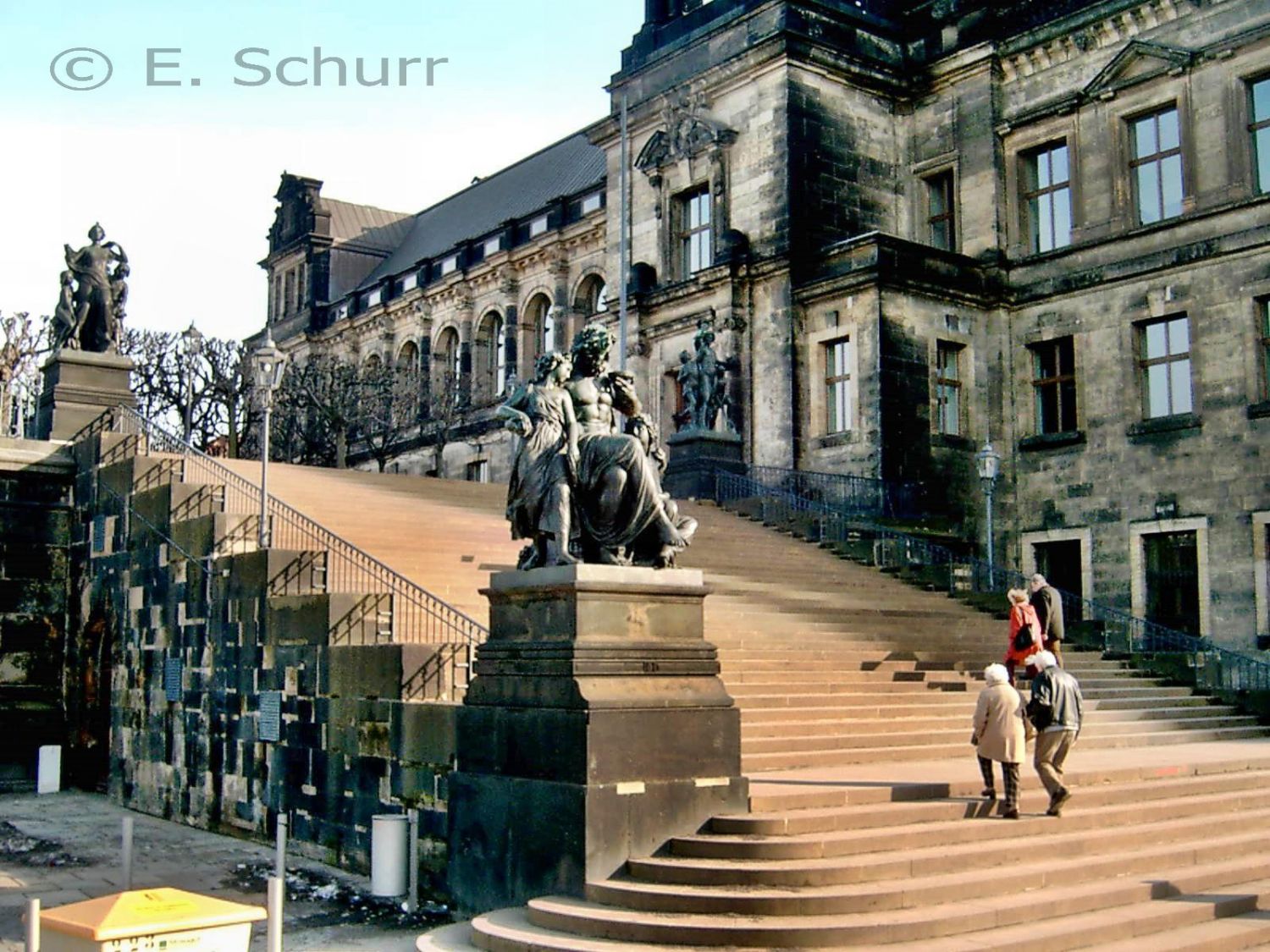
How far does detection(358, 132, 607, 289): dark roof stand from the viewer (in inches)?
2121

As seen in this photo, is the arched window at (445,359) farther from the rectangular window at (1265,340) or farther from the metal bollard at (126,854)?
the metal bollard at (126,854)

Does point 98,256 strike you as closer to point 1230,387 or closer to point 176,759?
point 176,759

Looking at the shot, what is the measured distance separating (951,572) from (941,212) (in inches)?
513

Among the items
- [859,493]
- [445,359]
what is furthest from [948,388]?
[445,359]

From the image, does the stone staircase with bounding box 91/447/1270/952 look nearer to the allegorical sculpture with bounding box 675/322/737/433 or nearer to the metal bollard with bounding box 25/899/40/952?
the metal bollard with bounding box 25/899/40/952

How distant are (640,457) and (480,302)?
43.1 metres

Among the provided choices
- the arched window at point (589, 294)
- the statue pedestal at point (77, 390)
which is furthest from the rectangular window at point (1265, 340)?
the arched window at point (589, 294)

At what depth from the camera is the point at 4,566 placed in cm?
2403

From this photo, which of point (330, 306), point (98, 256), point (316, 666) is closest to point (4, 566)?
point (98, 256)

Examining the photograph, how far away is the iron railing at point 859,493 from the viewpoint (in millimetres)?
29234

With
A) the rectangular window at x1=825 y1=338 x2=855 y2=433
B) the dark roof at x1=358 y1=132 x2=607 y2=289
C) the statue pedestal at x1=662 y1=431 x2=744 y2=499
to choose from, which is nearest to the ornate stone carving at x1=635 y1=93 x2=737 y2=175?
the rectangular window at x1=825 y1=338 x2=855 y2=433

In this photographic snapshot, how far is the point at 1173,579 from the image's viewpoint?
27.8m

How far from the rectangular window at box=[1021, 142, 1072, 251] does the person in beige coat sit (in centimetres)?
2108

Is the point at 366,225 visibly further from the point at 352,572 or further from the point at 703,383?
the point at 352,572
